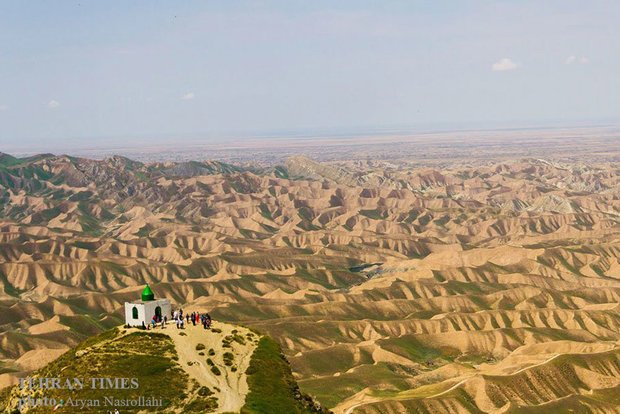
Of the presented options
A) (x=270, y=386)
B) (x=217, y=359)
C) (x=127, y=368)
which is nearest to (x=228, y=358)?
(x=217, y=359)

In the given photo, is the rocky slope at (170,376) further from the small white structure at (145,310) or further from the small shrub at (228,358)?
the small white structure at (145,310)

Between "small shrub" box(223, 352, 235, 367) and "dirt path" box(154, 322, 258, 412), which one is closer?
"dirt path" box(154, 322, 258, 412)

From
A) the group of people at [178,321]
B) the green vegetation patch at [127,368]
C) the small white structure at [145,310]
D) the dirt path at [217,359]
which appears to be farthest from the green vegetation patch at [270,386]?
the small white structure at [145,310]

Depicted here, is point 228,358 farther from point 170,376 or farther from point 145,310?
point 145,310

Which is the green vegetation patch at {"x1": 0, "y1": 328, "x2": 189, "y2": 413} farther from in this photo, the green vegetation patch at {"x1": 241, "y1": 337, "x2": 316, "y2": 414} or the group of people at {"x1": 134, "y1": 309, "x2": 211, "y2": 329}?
the green vegetation patch at {"x1": 241, "y1": 337, "x2": 316, "y2": 414}

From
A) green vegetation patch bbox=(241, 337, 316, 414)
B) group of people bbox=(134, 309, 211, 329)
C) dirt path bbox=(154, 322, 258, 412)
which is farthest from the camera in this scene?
group of people bbox=(134, 309, 211, 329)

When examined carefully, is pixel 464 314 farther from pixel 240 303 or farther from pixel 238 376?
pixel 238 376

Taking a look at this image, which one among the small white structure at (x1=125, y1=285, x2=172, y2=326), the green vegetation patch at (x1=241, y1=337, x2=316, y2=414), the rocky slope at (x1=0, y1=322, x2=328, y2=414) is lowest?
the green vegetation patch at (x1=241, y1=337, x2=316, y2=414)

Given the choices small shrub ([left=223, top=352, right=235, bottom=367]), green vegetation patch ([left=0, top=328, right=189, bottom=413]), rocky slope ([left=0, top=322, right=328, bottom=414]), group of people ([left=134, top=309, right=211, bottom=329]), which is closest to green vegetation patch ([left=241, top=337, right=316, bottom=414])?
rocky slope ([left=0, top=322, right=328, bottom=414])
